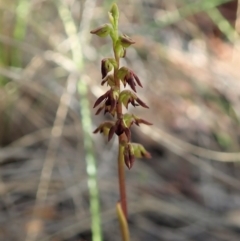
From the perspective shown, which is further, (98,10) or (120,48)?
(98,10)

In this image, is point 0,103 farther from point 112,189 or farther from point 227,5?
point 227,5

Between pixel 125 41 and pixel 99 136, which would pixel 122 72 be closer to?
pixel 125 41

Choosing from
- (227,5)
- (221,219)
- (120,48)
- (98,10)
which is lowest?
(221,219)

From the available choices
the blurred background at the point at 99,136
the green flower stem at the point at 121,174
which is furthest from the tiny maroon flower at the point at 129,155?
the blurred background at the point at 99,136

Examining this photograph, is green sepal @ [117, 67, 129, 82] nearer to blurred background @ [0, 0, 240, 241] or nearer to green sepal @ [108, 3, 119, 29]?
green sepal @ [108, 3, 119, 29]

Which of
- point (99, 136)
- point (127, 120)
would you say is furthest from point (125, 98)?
point (99, 136)

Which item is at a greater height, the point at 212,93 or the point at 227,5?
the point at 227,5

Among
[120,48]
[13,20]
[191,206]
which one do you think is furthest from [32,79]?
[120,48]

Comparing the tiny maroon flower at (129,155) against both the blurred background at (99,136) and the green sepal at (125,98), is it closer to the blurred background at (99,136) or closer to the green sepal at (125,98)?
the green sepal at (125,98)

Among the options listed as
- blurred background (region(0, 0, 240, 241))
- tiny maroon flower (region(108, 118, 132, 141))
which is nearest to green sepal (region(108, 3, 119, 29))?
tiny maroon flower (region(108, 118, 132, 141))
